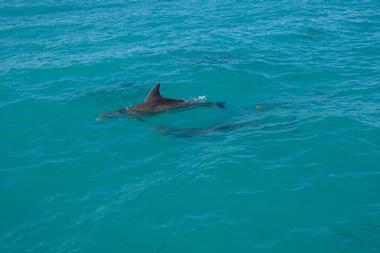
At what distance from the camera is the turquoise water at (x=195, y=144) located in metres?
12.4

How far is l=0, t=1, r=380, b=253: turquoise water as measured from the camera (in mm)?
→ 12398

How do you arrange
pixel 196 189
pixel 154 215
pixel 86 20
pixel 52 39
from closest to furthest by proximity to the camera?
pixel 154 215, pixel 196 189, pixel 52 39, pixel 86 20

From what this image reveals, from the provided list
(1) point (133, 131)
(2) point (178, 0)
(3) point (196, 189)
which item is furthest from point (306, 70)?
(2) point (178, 0)

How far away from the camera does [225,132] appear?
1723 centimetres

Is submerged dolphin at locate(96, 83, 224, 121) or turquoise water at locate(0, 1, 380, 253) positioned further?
submerged dolphin at locate(96, 83, 224, 121)

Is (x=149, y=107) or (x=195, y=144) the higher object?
(x=149, y=107)

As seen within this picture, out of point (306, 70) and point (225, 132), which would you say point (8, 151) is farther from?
point (306, 70)

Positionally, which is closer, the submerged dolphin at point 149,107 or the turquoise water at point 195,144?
the turquoise water at point 195,144

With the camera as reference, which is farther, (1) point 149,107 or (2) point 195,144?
(1) point 149,107

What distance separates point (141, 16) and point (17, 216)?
26.1 m

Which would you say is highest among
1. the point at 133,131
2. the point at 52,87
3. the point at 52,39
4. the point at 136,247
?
the point at 52,39

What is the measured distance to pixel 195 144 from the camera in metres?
16.5

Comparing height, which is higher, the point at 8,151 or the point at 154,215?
the point at 8,151

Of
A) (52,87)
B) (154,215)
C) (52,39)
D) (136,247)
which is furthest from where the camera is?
(52,39)
